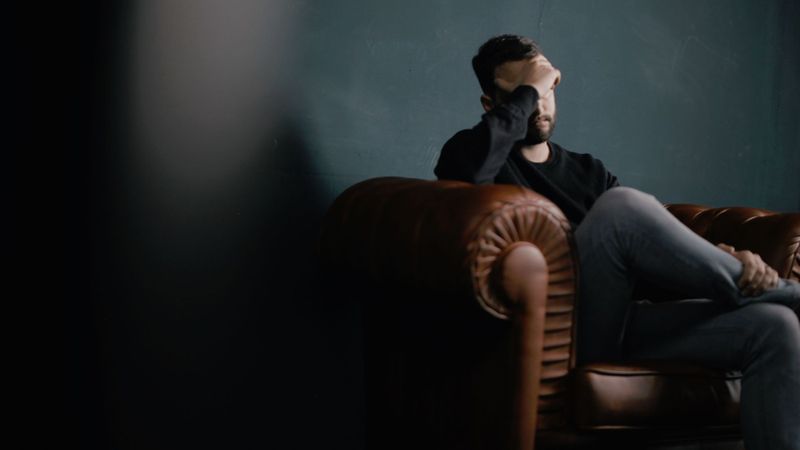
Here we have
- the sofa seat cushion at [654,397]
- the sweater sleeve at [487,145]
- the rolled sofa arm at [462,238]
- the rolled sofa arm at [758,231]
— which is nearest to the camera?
the rolled sofa arm at [462,238]

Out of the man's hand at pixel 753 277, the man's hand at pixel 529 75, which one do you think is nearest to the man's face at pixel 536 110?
the man's hand at pixel 529 75

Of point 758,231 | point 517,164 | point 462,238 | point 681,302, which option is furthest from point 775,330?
point 517,164

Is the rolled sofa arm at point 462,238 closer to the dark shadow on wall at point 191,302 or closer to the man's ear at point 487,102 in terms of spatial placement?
the dark shadow on wall at point 191,302

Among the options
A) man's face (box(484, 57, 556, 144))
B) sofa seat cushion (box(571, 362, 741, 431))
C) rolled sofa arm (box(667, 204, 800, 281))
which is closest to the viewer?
sofa seat cushion (box(571, 362, 741, 431))

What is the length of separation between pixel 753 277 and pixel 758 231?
440 mm

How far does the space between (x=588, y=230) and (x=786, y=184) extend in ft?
6.10

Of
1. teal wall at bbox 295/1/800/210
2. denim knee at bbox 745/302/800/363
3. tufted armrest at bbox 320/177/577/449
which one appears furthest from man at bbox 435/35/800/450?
teal wall at bbox 295/1/800/210

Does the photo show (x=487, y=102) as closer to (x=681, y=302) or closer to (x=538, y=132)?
(x=538, y=132)

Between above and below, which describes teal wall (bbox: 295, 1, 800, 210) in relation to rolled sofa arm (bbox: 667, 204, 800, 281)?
above

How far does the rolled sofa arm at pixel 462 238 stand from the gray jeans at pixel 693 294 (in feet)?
0.44

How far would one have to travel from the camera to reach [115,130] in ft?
5.82

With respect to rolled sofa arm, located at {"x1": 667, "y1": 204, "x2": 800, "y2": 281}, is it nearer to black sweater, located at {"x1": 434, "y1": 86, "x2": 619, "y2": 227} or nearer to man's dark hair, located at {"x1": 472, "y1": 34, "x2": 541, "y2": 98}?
black sweater, located at {"x1": 434, "y1": 86, "x2": 619, "y2": 227}

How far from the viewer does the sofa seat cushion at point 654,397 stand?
148 centimetres

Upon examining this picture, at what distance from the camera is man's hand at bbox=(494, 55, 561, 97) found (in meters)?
1.95
